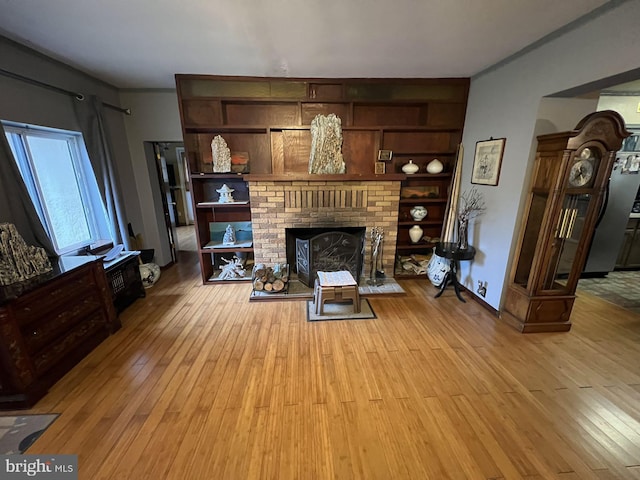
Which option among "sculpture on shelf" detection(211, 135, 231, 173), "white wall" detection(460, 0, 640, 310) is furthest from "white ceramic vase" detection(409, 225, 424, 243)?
"sculpture on shelf" detection(211, 135, 231, 173)

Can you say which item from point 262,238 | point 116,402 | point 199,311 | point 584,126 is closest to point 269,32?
point 262,238

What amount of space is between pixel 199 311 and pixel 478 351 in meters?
2.78

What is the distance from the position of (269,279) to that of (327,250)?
808 mm

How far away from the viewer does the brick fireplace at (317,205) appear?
316 cm

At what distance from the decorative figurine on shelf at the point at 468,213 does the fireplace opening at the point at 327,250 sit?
3.80 feet

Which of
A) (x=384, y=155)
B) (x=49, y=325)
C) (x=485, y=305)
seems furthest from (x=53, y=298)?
(x=485, y=305)

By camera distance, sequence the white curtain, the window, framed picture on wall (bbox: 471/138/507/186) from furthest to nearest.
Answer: framed picture on wall (bbox: 471/138/507/186)
the window
the white curtain

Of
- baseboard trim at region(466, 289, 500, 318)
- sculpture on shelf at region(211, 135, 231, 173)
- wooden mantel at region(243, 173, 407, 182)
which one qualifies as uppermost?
sculpture on shelf at region(211, 135, 231, 173)

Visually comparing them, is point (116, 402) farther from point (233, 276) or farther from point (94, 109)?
point (94, 109)

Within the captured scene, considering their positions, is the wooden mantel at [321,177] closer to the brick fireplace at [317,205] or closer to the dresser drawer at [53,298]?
the brick fireplace at [317,205]

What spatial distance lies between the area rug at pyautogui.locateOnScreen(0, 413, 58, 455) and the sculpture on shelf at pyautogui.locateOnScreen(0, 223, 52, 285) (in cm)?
88

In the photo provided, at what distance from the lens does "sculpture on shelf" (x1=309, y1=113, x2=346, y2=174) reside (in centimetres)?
310

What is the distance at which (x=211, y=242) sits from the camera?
12.0ft

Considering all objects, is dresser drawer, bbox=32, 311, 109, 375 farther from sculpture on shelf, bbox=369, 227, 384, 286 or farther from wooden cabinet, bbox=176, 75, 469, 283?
sculpture on shelf, bbox=369, 227, 384, 286
